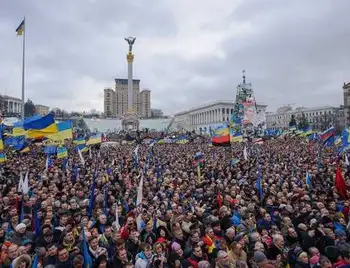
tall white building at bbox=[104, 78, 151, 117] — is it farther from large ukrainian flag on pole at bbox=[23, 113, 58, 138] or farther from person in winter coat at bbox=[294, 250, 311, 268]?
person in winter coat at bbox=[294, 250, 311, 268]

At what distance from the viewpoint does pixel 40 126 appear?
11.9 m

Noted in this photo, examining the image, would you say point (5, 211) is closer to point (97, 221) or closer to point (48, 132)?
point (97, 221)

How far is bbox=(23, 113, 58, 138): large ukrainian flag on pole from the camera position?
1181cm

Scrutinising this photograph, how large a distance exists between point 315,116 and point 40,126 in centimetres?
11199

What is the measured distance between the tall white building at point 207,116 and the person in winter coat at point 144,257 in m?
76.1

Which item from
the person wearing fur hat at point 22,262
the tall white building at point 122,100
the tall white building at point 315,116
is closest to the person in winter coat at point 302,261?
the person wearing fur hat at point 22,262

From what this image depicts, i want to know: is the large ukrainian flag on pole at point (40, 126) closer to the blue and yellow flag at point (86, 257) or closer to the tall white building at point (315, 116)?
the blue and yellow flag at point (86, 257)

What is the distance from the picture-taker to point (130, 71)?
74312mm

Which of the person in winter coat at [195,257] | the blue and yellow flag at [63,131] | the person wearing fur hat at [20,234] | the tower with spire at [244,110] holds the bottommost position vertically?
the person in winter coat at [195,257]

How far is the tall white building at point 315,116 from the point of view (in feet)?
295

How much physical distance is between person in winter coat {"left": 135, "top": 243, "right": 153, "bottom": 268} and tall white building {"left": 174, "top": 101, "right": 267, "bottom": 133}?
250 feet

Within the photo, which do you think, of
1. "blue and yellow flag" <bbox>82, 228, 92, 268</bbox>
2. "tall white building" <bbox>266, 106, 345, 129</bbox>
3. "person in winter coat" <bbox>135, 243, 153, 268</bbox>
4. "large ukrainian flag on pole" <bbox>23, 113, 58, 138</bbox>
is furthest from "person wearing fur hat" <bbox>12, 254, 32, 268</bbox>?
"tall white building" <bbox>266, 106, 345, 129</bbox>

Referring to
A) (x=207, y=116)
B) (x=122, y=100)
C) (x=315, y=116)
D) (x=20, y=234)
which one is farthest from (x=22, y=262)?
(x=122, y=100)

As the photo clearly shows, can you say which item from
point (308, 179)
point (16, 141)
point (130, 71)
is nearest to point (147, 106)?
point (130, 71)
